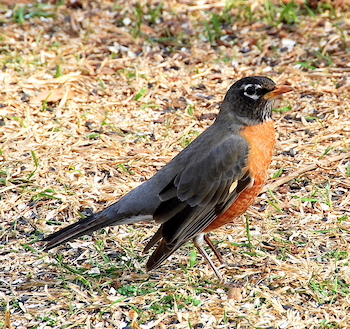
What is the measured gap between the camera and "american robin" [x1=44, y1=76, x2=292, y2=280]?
4.91 metres

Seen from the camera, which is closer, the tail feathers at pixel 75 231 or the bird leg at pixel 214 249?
the tail feathers at pixel 75 231

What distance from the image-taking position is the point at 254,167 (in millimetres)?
4996

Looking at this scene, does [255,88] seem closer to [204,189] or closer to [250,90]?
[250,90]

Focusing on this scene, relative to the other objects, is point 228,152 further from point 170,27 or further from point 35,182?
point 170,27

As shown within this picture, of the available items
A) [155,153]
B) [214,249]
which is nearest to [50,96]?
[155,153]

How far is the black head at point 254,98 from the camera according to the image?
17.1 ft

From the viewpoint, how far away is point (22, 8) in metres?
8.92

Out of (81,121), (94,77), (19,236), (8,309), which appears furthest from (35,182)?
(94,77)

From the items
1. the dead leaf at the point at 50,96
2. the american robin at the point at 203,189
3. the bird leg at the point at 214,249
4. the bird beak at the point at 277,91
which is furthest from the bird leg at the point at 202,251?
the dead leaf at the point at 50,96

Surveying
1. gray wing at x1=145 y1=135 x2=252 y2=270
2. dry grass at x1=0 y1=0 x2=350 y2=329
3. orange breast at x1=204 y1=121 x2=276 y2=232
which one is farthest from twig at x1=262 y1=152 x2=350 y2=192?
gray wing at x1=145 y1=135 x2=252 y2=270

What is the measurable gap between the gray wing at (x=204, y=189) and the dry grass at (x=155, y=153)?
0.46 m

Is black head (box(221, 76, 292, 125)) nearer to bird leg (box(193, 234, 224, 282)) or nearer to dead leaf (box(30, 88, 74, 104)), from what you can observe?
bird leg (box(193, 234, 224, 282))

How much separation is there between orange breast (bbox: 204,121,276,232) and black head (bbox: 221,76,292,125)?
11 cm

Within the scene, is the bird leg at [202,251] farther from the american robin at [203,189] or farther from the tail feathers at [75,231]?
the tail feathers at [75,231]
